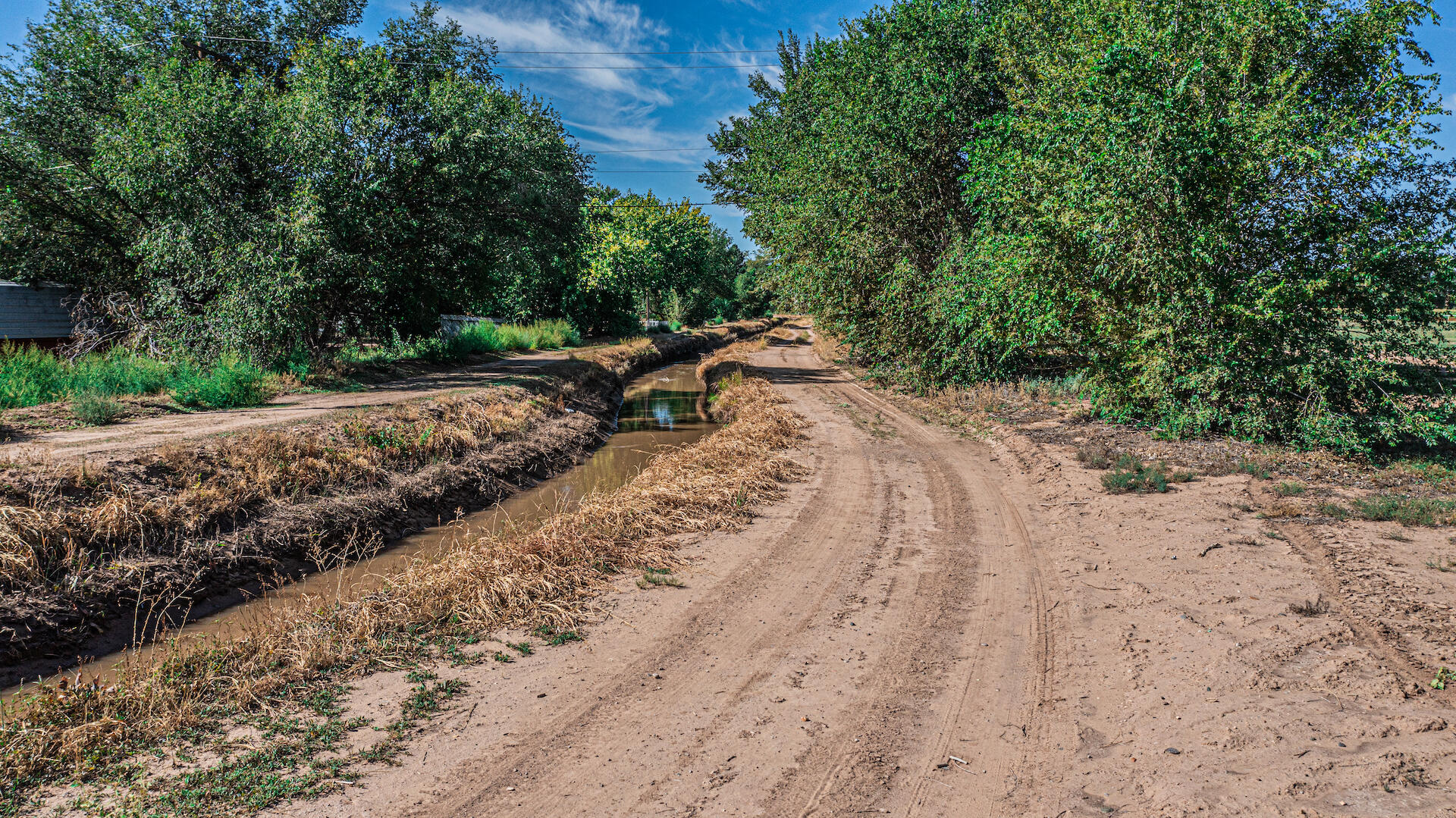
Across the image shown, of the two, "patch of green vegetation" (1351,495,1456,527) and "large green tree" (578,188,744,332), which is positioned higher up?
"large green tree" (578,188,744,332)

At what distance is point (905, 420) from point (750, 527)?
8.11 meters

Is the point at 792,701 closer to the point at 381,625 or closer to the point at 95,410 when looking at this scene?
the point at 381,625

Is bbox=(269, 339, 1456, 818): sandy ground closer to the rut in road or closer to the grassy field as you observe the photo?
the rut in road

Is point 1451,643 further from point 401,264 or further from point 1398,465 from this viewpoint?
point 401,264

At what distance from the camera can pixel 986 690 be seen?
184 inches

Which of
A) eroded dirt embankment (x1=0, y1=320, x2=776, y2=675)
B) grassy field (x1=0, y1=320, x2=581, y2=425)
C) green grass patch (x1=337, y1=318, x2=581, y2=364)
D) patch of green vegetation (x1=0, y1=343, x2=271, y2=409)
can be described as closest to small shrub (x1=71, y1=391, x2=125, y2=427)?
grassy field (x1=0, y1=320, x2=581, y2=425)

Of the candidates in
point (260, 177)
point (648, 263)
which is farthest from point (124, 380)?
point (648, 263)

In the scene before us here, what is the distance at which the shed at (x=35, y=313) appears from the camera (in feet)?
52.0

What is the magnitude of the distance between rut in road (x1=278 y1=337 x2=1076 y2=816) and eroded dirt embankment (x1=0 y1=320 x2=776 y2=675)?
156 inches

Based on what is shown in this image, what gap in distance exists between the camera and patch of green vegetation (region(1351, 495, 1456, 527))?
647 cm

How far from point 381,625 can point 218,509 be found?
3.86m

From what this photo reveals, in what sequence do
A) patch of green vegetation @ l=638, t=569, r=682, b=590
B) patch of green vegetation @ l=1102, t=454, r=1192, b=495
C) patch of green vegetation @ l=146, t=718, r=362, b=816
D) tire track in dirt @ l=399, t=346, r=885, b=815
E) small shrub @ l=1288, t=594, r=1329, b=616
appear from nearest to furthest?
patch of green vegetation @ l=146, t=718, r=362, b=816 < tire track in dirt @ l=399, t=346, r=885, b=815 < small shrub @ l=1288, t=594, r=1329, b=616 < patch of green vegetation @ l=638, t=569, r=682, b=590 < patch of green vegetation @ l=1102, t=454, r=1192, b=495

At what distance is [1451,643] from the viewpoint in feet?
14.6

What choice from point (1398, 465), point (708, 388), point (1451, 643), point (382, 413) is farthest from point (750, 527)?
point (708, 388)
